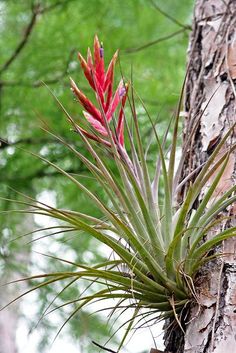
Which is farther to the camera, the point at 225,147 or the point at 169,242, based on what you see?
the point at 225,147

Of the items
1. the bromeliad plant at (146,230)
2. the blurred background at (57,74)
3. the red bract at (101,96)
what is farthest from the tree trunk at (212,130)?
the blurred background at (57,74)

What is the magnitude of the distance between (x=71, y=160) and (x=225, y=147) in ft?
5.50

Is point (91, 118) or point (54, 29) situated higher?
point (54, 29)

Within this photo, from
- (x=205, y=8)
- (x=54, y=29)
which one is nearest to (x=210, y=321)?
(x=205, y=8)

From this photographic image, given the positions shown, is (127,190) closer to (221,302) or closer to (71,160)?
(221,302)

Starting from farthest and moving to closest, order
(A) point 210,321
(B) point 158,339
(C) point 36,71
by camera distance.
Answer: (C) point 36,71
(B) point 158,339
(A) point 210,321

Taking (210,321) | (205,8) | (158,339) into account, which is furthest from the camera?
(205,8)

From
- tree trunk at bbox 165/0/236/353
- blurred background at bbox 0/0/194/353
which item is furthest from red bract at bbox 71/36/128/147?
blurred background at bbox 0/0/194/353

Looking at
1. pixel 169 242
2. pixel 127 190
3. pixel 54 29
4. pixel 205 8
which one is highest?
pixel 54 29

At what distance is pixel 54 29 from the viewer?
3088 millimetres

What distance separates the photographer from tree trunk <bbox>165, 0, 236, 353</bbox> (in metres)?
1.16

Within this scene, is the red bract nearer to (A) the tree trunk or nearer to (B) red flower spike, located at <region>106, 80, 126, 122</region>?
(B) red flower spike, located at <region>106, 80, 126, 122</region>

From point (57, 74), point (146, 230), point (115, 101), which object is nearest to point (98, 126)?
point (115, 101)

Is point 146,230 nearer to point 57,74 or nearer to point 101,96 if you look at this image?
point 101,96
